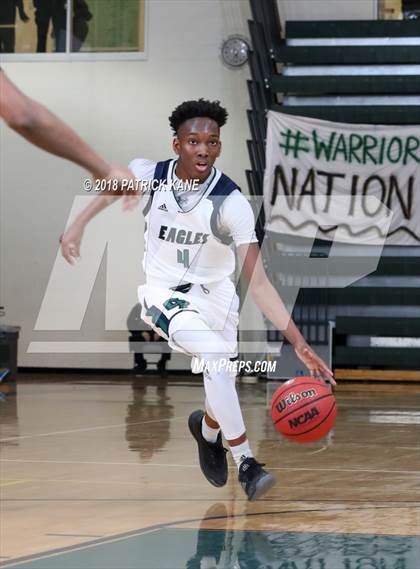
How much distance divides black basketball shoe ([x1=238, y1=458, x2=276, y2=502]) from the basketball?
249 mm

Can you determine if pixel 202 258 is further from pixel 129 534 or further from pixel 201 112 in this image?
pixel 129 534

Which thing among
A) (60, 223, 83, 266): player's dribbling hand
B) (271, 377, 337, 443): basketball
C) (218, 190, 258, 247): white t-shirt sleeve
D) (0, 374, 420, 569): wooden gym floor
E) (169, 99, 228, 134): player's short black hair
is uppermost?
(169, 99, 228, 134): player's short black hair

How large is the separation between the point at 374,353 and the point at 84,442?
9.36 m

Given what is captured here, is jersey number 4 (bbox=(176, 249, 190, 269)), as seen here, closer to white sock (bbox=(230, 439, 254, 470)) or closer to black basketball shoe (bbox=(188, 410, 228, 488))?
white sock (bbox=(230, 439, 254, 470))

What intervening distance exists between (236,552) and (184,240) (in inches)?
71.6

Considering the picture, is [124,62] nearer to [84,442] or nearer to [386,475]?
[84,442]

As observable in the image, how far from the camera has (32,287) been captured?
21.7 meters

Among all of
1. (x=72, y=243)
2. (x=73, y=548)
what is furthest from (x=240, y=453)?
(x=72, y=243)

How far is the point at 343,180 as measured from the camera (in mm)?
18875

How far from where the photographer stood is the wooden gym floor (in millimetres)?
4770

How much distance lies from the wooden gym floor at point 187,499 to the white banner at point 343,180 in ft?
22.6

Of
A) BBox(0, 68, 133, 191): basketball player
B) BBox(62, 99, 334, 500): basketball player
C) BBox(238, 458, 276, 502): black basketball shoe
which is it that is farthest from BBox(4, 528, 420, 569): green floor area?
BBox(0, 68, 133, 191): basketball player

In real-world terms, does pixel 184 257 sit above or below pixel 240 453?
above

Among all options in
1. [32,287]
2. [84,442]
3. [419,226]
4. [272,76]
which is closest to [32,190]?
[32,287]
